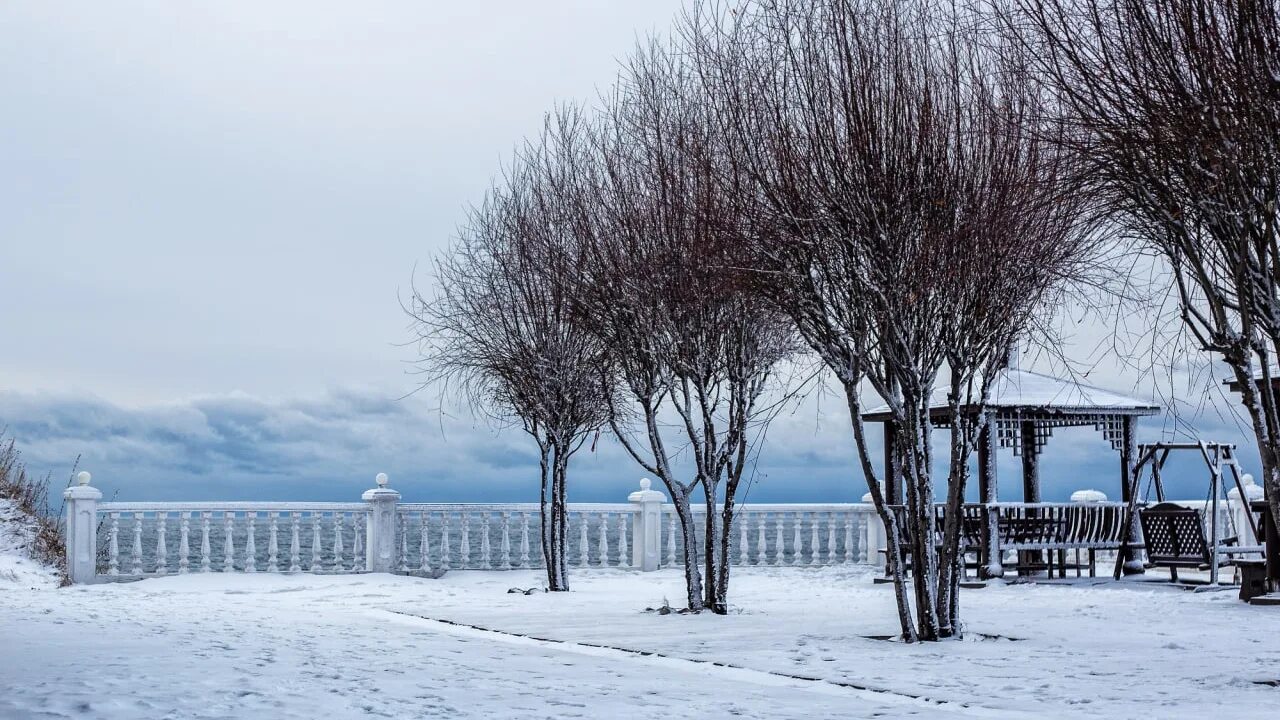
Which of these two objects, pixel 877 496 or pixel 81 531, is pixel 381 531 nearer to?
pixel 81 531

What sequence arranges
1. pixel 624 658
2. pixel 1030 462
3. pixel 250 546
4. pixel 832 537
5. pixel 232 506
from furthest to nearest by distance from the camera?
1. pixel 832 537
2. pixel 1030 462
3. pixel 250 546
4. pixel 232 506
5. pixel 624 658

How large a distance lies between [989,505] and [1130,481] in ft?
8.26

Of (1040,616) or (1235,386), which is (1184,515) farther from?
(1040,616)

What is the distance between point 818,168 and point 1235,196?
2446mm

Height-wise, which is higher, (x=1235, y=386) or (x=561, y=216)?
(x=561, y=216)

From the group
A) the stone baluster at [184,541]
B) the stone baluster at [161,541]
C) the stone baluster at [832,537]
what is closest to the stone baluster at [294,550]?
the stone baluster at [184,541]

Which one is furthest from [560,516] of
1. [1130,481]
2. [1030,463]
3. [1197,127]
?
[1197,127]

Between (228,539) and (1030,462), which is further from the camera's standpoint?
(1030,462)

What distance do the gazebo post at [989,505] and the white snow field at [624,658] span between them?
1680mm

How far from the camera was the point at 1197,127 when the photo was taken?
266 inches

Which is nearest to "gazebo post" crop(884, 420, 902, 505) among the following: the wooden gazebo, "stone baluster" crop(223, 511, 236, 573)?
the wooden gazebo

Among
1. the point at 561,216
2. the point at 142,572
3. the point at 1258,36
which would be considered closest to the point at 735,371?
the point at 561,216

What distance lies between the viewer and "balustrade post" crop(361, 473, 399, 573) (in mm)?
16906

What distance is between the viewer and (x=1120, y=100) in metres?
7.00
